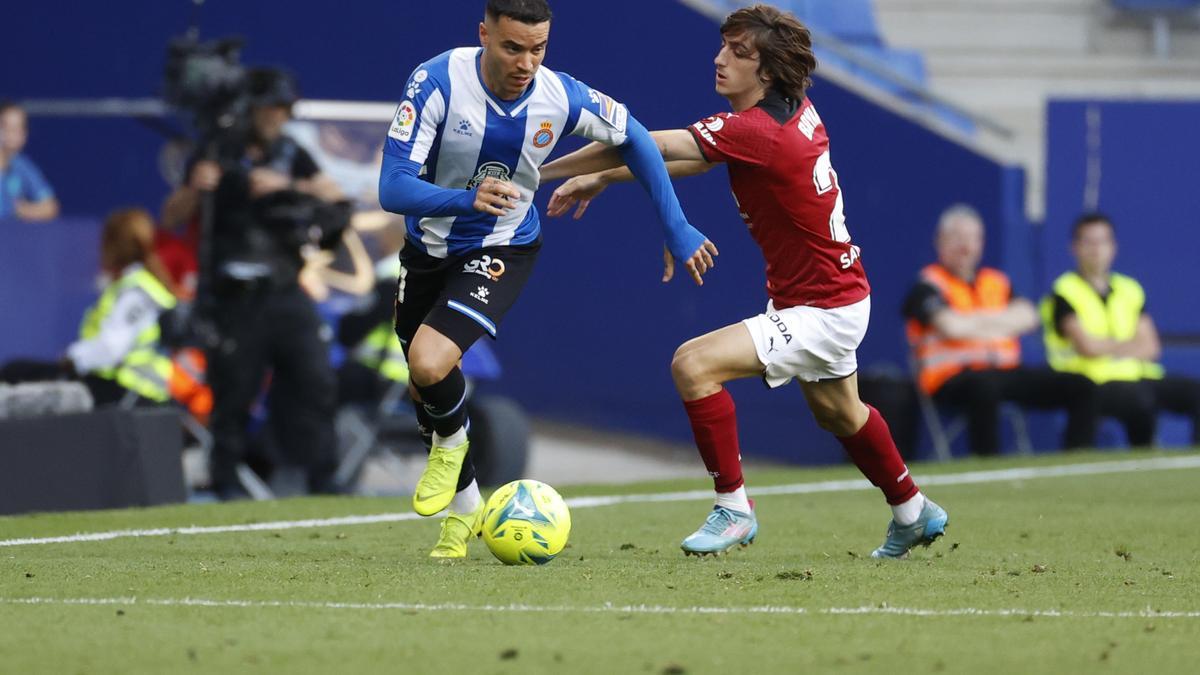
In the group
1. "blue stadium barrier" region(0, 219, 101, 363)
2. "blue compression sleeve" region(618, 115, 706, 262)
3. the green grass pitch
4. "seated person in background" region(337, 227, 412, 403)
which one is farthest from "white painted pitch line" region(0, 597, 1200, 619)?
"blue stadium barrier" region(0, 219, 101, 363)

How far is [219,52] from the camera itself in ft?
39.2

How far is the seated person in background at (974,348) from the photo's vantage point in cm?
1327

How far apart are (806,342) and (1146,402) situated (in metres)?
7.44

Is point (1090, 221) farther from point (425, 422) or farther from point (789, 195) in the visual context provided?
point (425, 422)

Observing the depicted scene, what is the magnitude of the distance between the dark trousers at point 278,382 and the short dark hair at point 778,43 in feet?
15.8

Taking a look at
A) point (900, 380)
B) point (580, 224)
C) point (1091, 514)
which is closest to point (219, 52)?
point (580, 224)

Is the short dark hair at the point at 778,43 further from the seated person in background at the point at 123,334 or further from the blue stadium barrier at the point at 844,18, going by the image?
the blue stadium barrier at the point at 844,18

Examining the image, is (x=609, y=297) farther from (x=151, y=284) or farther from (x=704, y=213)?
(x=151, y=284)

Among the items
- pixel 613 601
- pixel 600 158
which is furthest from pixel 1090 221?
pixel 613 601

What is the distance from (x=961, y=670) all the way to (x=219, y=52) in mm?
8386

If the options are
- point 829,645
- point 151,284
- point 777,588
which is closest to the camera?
point 829,645

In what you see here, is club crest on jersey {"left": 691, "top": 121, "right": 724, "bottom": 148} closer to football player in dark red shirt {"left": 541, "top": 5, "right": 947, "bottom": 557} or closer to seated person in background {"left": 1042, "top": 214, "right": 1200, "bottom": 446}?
football player in dark red shirt {"left": 541, "top": 5, "right": 947, "bottom": 557}

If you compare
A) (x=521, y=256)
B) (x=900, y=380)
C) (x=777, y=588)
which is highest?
(x=521, y=256)

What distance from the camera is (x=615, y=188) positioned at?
48.4 ft
